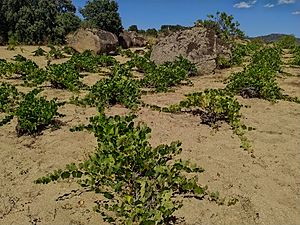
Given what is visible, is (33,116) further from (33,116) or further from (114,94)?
(114,94)

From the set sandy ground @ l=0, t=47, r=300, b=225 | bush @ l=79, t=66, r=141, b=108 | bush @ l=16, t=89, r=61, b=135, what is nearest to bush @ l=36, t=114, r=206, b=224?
sandy ground @ l=0, t=47, r=300, b=225

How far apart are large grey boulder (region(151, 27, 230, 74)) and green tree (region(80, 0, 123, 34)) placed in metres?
13.5

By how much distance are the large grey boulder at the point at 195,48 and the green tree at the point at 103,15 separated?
13464 mm

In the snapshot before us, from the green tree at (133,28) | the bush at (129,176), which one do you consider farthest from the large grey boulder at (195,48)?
the green tree at (133,28)

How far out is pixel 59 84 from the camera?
1024cm

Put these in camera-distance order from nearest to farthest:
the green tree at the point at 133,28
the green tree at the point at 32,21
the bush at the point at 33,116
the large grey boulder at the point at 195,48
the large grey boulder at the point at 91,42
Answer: the bush at the point at 33,116 → the large grey boulder at the point at 195,48 → the large grey boulder at the point at 91,42 → the green tree at the point at 32,21 → the green tree at the point at 133,28

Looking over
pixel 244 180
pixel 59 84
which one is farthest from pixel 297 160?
pixel 59 84

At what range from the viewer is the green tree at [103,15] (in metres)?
27.7

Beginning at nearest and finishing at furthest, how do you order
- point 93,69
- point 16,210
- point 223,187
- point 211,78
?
point 16,210 → point 223,187 → point 211,78 → point 93,69

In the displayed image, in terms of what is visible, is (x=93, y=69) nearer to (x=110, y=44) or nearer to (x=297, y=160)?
(x=110, y=44)

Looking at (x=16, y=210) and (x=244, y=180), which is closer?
(x=16, y=210)

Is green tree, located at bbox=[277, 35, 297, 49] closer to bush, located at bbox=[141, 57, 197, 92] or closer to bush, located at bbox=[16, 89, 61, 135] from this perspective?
bush, located at bbox=[141, 57, 197, 92]

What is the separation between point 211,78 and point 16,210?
9278mm

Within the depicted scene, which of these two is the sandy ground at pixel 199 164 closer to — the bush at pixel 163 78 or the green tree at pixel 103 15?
the bush at pixel 163 78
